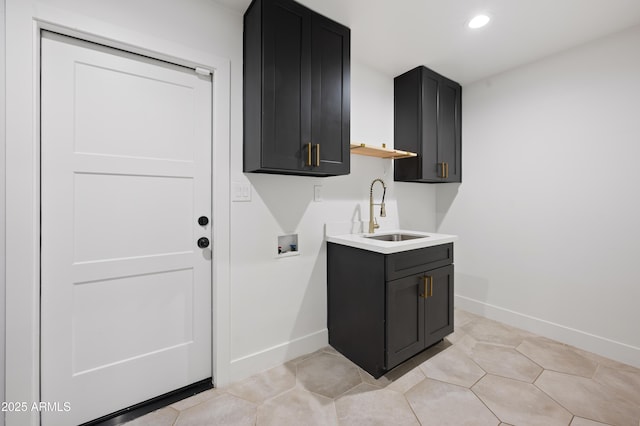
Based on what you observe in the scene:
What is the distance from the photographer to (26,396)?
4.15ft

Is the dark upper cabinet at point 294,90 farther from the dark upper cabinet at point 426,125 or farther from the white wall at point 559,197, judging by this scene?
the white wall at point 559,197

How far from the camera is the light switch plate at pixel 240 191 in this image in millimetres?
1780

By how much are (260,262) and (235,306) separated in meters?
0.32

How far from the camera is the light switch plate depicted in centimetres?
178

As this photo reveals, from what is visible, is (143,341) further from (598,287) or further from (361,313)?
(598,287)

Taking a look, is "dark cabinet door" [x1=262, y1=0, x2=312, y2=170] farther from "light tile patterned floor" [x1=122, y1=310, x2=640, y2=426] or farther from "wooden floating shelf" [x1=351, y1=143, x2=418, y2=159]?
"light tile patterned floor" [x1=122, y1=310, x2=640, y2=426]

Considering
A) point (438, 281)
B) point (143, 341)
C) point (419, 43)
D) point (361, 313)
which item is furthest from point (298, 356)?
point (419, 43)

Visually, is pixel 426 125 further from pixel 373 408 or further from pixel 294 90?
pixel 373 408

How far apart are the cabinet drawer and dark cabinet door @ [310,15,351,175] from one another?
2.29ft

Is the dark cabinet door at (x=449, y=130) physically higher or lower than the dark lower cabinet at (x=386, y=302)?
higher

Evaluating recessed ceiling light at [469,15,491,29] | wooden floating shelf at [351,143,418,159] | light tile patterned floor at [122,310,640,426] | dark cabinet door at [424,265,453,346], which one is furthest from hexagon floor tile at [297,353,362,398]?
recessed ceiling light at [469,15,491,29]

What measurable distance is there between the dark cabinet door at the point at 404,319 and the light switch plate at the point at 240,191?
1085 millimetres

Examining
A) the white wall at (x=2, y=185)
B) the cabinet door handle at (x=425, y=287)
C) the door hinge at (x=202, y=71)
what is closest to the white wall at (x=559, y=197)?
the cabinet door handle at (x=425, y=287)

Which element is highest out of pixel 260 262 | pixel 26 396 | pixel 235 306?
pixel 260 262
